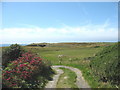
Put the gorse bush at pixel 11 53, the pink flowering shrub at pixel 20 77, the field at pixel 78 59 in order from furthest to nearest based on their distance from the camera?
the gorse bush at pixel 11 53, the field at pixel 78 59, the pink flowering shrub at pixel 20 77

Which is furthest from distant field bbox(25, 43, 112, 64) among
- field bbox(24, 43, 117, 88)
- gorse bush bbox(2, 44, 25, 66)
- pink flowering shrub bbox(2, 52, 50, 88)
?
pink flowering shrub bbox(2, 52, 50, 88)

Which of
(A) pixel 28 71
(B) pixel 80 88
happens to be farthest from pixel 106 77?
(A) pixel 28 71

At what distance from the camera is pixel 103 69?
38.5ft

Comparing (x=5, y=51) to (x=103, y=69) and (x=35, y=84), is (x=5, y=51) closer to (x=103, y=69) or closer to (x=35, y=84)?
(x=35, y=84)

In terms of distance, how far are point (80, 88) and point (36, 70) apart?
4.69 meters

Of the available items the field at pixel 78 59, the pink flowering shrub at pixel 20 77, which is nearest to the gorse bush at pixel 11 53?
the field at pixel 78 59

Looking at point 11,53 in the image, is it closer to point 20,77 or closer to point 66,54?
point 20,77

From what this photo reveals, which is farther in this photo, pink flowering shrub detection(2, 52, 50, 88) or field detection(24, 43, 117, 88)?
field detection(24, 43, 117, 88)

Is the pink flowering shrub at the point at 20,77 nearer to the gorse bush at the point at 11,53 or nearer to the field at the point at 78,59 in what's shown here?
the gorse bush at the point at 11,53

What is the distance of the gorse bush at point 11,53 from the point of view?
16.3 meters

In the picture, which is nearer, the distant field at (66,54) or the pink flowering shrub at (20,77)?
the pink flowering shrub at (20,77)

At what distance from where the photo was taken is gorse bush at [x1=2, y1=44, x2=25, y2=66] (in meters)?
16.3

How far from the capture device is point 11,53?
55.4ft

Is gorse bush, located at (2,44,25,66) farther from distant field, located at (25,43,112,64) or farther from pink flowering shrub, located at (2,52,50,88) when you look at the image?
pink flowering shrub, located at (2,52,50,88)
